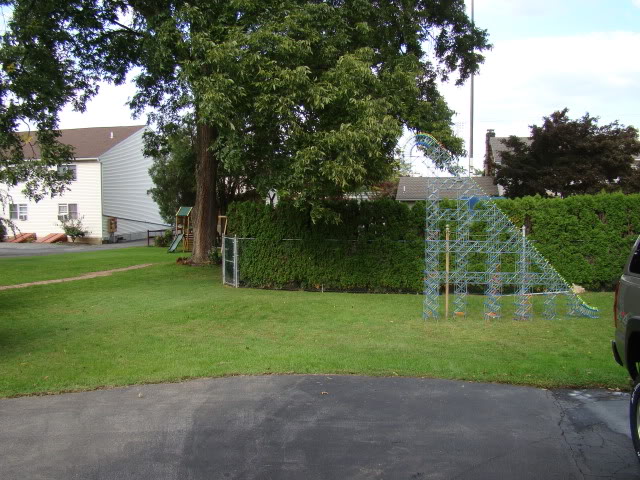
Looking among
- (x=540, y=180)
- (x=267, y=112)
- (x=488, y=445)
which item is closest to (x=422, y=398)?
(x=488, y=445)

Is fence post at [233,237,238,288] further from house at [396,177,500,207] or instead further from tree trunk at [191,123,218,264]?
house at [396,177,500,207]

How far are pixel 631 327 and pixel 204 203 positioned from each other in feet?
60.4

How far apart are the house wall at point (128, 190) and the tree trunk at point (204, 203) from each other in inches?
844

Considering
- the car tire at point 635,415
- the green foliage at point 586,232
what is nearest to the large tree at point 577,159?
the green foliage at point 586,232

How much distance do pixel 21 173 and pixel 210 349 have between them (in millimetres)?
14852

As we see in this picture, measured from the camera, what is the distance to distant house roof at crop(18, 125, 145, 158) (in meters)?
42.2

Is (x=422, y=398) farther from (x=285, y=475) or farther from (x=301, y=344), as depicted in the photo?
(x=301, y=344)

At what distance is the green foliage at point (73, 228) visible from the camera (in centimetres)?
4028

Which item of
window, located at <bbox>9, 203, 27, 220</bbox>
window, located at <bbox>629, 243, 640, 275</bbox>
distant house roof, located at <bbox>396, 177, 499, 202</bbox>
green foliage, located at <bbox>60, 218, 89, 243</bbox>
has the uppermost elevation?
distant house roof, located at <bbox>396, 177, 499, 202</bbox>

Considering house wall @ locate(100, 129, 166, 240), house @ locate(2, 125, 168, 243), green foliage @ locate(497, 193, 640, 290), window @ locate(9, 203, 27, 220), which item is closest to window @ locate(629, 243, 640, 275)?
green foliage @ locate(497, 193, 640, 290)

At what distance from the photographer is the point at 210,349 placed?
28.6 feet

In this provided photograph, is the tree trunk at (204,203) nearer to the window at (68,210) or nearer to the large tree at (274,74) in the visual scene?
the large tree at (274,74)

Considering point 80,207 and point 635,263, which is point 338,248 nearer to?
point 635,263

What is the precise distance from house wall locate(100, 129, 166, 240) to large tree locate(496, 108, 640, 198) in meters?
27.5
